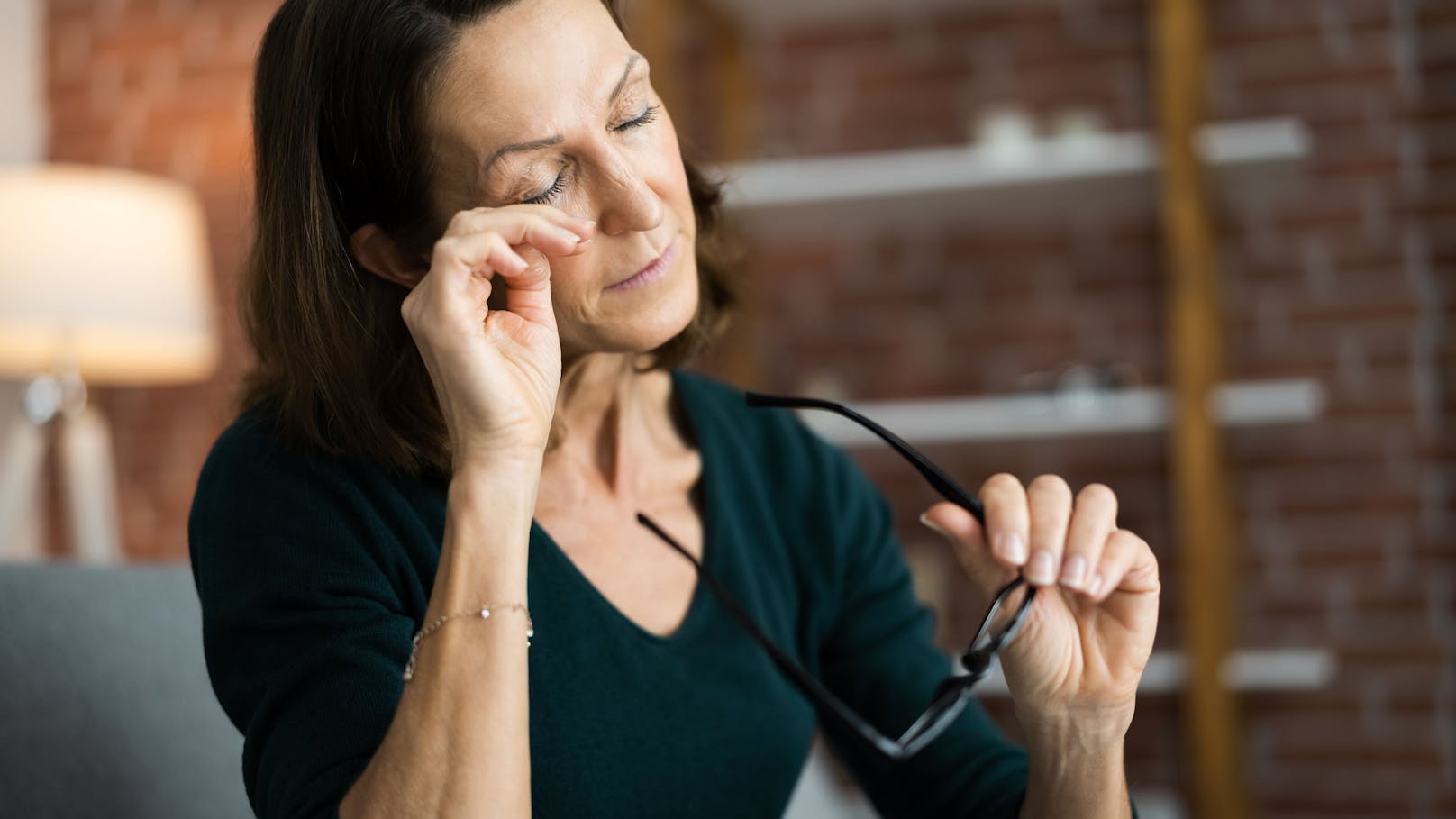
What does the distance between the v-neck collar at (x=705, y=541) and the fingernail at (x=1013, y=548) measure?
0.40 metres

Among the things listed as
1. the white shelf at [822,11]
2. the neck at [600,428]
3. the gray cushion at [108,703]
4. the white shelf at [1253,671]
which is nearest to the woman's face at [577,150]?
the neck at [600,428]

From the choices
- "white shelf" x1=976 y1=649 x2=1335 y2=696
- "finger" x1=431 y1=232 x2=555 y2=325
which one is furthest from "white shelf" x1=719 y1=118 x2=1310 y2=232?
"finger" x1=431 y1=232 x2=555 y2=325

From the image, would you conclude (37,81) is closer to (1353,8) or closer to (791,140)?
(791,140)

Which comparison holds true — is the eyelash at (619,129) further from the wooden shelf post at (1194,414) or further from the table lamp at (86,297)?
the table lamp at (86,297)

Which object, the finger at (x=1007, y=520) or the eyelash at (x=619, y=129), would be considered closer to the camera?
the finger at (x=1007, y=520)

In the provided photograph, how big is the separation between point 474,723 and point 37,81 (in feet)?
10.8

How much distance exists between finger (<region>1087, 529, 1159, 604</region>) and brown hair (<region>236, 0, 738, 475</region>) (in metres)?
0.53

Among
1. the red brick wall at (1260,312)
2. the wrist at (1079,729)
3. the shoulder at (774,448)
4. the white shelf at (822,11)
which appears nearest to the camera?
the wrist at (1079,729)

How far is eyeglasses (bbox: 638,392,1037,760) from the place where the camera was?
0.75 meters

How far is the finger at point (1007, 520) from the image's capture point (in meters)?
0.85

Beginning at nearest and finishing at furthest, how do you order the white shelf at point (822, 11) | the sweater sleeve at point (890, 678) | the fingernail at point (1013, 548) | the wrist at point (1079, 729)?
the fingernail at point (1013, 548), the wrist at point (1079, 729), the sweater sleeve at point (890, 678), the white shelf at point (822, 11)

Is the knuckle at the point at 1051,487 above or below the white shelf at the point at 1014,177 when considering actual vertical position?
below

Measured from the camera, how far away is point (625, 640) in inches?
45.3

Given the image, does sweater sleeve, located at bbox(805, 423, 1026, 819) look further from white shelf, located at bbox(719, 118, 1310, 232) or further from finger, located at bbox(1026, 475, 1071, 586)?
white shelf, located at bbox(719, 118, 1310, 232)
